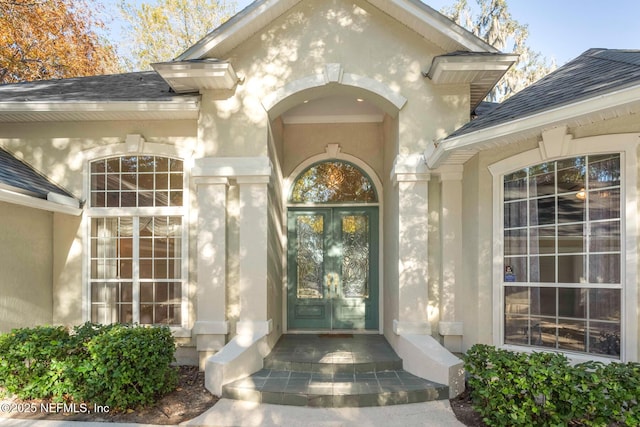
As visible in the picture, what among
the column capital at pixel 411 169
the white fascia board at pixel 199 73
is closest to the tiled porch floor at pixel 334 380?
the column capital at pixel 411 169

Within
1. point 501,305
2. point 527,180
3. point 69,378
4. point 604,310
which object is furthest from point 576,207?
point 69,378

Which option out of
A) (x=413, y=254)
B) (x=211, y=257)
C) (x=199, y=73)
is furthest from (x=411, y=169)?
(x=199, y=73)

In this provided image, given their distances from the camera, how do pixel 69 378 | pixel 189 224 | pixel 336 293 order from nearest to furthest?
pixel 69 378 → pixel 189 224 → pixel 336 293

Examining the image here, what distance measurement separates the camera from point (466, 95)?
225 inches

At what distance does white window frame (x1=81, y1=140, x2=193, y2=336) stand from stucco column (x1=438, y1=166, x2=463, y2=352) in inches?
160

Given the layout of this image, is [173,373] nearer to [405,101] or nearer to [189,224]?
[189,224]

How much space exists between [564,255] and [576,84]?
2.05m

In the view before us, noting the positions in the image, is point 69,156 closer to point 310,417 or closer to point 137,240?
point 137,240

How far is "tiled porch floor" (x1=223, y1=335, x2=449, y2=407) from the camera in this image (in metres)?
4.57

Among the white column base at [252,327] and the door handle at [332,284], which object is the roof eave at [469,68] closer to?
the door handle at [332,284]

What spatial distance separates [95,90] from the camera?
666cm

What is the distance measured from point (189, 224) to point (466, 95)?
16.0 ft

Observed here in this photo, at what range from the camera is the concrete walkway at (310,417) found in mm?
4137

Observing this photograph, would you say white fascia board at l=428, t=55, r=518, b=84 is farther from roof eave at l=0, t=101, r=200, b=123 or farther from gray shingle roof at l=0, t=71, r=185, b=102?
gray shingle roof at l=0, t=71, r=185, b=102
